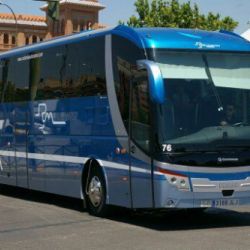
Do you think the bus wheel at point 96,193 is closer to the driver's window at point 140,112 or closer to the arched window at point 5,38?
the driver's window at point 140,112

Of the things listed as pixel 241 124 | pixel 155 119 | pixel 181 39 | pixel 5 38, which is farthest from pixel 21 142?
pixel 5 38

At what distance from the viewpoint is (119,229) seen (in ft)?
36.7

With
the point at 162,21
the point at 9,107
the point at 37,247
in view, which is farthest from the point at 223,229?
the point at 162,21

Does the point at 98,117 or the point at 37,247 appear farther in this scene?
the point at 98,117

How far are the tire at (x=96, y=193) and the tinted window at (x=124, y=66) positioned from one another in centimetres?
149

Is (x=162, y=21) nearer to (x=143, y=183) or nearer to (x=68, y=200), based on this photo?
(x=68, y=200)

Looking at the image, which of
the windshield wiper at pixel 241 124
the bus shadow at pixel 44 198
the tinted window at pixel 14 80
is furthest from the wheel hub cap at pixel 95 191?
the tinted window at pixel 14 80

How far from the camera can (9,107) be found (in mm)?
17062

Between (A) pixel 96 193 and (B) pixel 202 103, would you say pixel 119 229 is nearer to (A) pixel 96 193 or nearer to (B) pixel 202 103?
(A) pixel 96 193

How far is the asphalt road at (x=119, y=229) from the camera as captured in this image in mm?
9688

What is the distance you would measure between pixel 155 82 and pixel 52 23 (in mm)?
96493

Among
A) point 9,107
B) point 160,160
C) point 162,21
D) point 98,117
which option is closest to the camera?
point 160,160

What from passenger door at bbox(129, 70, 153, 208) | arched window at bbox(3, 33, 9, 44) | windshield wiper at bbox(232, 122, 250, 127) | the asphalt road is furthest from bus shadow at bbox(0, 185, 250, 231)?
arched window at bbox(3, 33, 9, 44)

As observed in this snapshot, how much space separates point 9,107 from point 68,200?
8.79 ft
